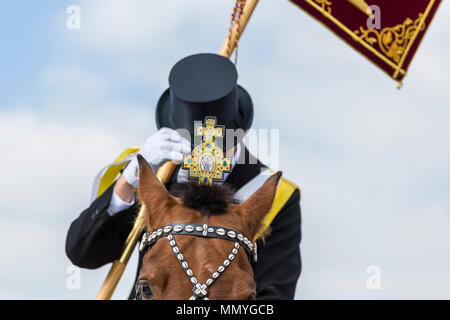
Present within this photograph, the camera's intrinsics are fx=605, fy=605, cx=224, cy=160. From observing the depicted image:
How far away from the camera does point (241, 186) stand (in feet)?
15.4

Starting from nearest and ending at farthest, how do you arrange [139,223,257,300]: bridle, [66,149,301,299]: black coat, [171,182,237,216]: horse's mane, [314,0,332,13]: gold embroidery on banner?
[139,223,257,300]: bridle, [171,182,237,216]: horse's mane, [66,149,301,299]: black coat, [314,0,332,13]: gold embroidery on banner

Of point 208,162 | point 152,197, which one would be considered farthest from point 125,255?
point 152,197

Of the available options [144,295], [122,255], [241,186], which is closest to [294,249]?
[241,186]

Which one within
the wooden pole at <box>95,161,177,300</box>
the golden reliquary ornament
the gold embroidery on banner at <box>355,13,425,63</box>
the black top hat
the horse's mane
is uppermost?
the gold embroidery on banner at <box>355,13,425,63</box>

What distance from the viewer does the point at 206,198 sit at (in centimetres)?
301

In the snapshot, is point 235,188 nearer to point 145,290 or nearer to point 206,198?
point 206,198

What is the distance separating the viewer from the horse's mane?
2986 mm

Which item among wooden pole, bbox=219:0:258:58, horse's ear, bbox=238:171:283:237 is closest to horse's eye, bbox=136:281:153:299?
horse's ear, bbox=238:171:283:237

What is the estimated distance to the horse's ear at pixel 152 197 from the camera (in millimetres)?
2986

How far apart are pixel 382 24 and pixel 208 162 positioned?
306cm

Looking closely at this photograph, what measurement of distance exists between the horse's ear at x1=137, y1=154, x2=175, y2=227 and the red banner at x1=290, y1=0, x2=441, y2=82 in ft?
9.75

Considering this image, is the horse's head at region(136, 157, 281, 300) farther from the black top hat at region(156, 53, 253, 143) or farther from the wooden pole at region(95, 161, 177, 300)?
the wooden pole at region(95, 161, 177, 300)

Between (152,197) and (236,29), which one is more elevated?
(236,29)
